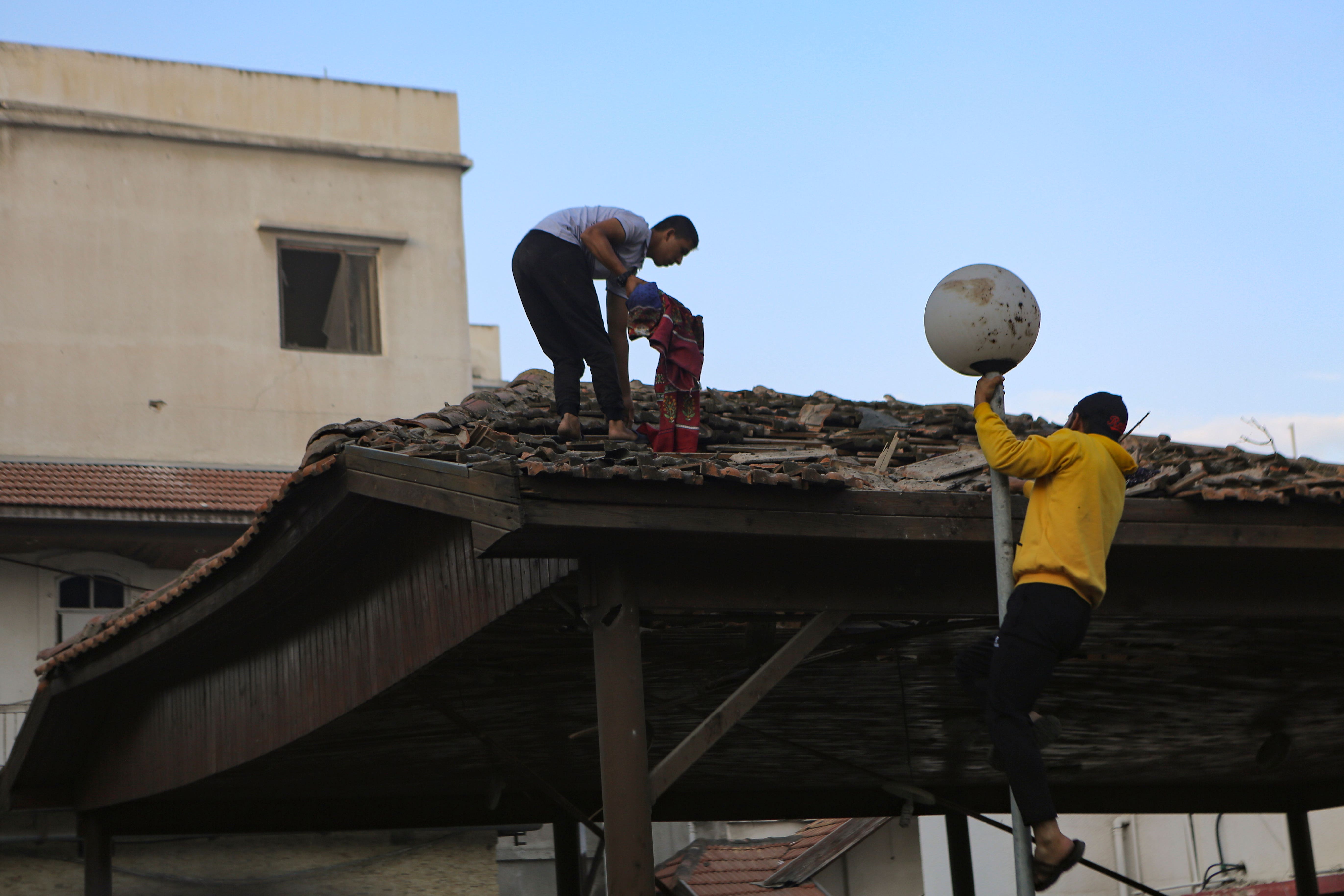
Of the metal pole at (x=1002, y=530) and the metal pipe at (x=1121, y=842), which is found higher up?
the metal pole at (x=1002, y=530)

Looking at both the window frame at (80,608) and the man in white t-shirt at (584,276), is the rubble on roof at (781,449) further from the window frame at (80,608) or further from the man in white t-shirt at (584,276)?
the window frame at (80,608)

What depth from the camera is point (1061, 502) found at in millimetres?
6066

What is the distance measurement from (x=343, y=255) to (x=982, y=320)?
75.0ft

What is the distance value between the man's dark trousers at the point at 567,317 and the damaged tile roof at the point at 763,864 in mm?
15504

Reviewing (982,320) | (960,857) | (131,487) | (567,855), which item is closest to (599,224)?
(982,320)

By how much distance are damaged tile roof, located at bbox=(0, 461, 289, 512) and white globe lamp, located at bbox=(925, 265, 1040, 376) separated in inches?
673

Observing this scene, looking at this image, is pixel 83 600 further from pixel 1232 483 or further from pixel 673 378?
pixel 1232 483

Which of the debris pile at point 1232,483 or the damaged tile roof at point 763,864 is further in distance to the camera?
the damaged tile roof at point 763,864

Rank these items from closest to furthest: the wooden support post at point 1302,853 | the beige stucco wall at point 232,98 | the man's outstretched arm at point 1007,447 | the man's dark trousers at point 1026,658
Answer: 1. the man's dark trousers at point 1026,658
2. the man's outstretched arm at point 1007,447
3. the wooden support post at point 1302,853
4. the beige stucco wall at point 232,98

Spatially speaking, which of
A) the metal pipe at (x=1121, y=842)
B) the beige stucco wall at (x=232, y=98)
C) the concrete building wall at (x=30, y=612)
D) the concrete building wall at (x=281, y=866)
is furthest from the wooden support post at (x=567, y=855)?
the beige stucco wall at (x=232, y=98)

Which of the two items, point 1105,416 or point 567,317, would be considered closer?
point 1105,416

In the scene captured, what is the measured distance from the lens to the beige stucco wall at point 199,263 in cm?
2523

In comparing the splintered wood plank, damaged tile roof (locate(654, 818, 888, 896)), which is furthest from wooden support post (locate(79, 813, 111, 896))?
damaged tile roof (locate(654, 818, 888, 896))

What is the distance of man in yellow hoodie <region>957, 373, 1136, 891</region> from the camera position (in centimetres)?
583
